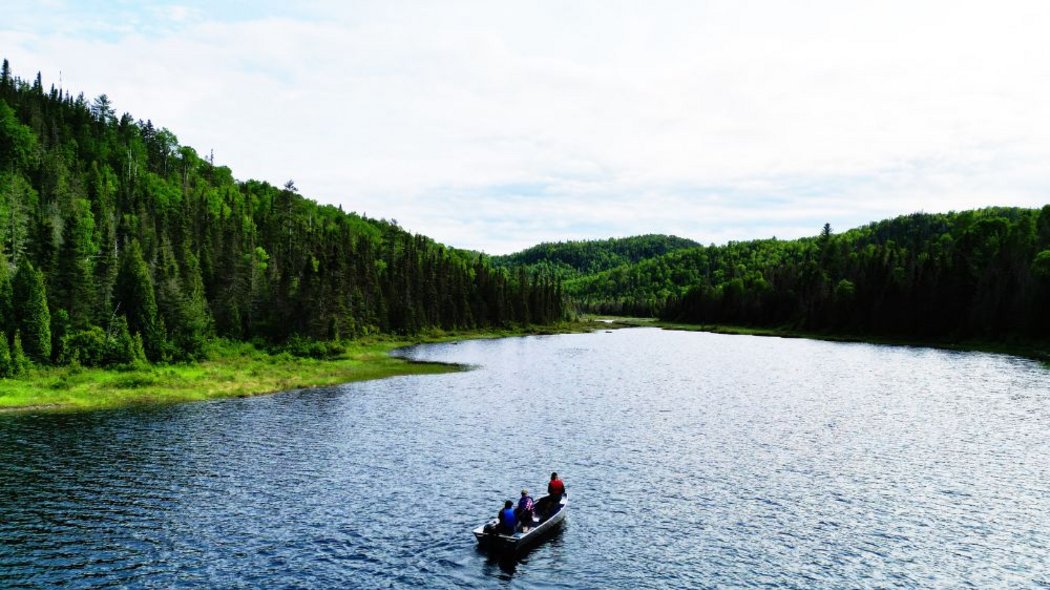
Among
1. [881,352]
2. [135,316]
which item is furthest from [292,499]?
[881,352]

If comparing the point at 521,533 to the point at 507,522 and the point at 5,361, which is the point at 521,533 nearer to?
the point at 507,522

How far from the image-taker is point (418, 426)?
6631 cm

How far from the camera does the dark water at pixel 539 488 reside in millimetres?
33031

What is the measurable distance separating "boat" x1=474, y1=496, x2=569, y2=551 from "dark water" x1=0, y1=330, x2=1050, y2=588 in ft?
2.93

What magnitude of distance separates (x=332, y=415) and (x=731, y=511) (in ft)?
152

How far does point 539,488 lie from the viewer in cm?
4600

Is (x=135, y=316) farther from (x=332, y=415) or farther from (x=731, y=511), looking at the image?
(x=731, y=511)

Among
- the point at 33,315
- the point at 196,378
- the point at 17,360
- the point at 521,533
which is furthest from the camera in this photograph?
the point at 196,378

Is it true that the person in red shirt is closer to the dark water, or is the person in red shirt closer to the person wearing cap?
the person wearing cap

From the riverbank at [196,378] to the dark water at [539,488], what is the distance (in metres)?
6.24

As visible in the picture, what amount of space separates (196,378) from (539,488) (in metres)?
63.4

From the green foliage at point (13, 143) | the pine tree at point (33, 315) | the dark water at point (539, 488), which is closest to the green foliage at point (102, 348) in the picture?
the pine tree at point (33, 315)

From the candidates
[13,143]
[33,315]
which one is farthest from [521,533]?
[13,143]

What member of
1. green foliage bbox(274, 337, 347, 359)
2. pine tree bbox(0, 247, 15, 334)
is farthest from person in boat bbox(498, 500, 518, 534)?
green foliage bbox(274, 337, 347, 359)
